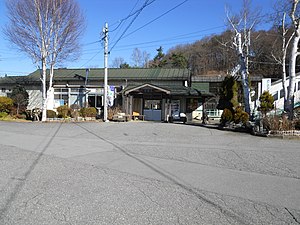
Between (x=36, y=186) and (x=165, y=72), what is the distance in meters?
24.9

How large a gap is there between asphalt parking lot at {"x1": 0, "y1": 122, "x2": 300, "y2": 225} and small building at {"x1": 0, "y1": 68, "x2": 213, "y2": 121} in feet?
49.8

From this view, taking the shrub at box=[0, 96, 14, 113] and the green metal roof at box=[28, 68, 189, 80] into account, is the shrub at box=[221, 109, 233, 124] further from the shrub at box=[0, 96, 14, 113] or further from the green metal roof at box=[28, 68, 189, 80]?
the shrub at box=[0, 96, 14, 113]

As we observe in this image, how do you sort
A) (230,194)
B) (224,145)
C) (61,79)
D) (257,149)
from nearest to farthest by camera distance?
(230,194) < (257,149) < (224,145) < (61,79)

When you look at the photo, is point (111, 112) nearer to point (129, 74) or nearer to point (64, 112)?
point (64, 112)

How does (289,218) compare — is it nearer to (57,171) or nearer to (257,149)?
(57,171)

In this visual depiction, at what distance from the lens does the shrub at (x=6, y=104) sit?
2306 cm

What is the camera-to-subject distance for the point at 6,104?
76.3ft

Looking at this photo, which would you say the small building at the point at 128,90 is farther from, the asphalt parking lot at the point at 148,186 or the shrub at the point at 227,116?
the asphalt parking lot at the point at 148,186

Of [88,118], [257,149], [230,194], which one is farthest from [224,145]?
[88,118]

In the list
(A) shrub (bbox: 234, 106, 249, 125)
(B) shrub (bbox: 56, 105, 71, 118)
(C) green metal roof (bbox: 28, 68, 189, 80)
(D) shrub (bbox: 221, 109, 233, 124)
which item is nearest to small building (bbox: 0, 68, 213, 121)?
(C) green metal roof (bbox: 28, 68, 189, 80)

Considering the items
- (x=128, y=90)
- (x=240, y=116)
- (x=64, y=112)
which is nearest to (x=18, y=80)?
(x=64, y=112)

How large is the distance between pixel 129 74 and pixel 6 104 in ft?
40.7

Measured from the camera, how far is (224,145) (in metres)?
10.5

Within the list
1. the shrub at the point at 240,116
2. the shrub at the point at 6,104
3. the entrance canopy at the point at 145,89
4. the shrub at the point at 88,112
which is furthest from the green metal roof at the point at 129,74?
the shrub at the point at 240,116
